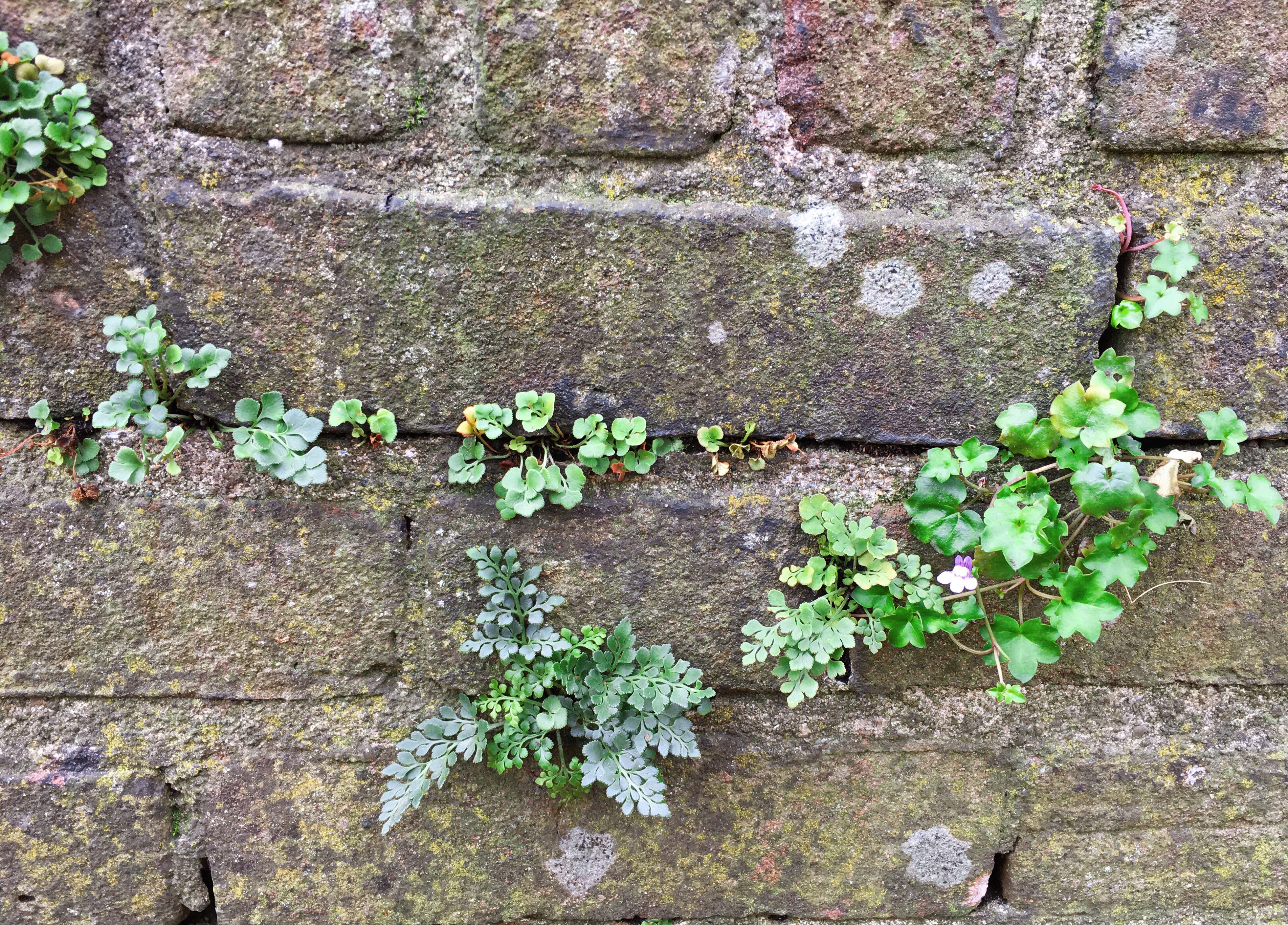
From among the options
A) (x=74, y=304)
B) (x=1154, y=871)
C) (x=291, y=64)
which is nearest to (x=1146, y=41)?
(x=291, y=64)

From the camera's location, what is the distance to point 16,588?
105 centimetres

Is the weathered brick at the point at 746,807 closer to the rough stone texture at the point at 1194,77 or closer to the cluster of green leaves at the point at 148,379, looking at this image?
the cluster of green leaves at the point at 148,379

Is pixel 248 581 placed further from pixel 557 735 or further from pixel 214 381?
pixel 557 735

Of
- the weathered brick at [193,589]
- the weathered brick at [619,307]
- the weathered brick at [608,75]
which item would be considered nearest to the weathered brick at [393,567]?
the weathered brick at [193,589]

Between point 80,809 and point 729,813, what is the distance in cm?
97

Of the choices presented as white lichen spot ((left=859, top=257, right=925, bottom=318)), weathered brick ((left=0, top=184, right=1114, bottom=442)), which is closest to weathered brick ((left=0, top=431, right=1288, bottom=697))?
weathered brick ((left=0, top=184, right=1114, bottom=442))

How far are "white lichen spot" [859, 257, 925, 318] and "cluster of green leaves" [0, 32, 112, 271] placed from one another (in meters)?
0.93

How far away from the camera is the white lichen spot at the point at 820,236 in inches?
37.6

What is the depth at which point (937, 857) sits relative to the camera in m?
1.22

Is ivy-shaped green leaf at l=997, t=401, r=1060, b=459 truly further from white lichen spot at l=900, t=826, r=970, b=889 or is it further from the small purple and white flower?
white lichen spot at l=900, t=826, r=970, b=889

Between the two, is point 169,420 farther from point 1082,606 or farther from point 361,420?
point 1082,606

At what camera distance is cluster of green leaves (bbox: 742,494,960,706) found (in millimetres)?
1030

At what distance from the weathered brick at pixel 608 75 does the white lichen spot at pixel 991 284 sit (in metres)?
0.37

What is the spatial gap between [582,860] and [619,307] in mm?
858
